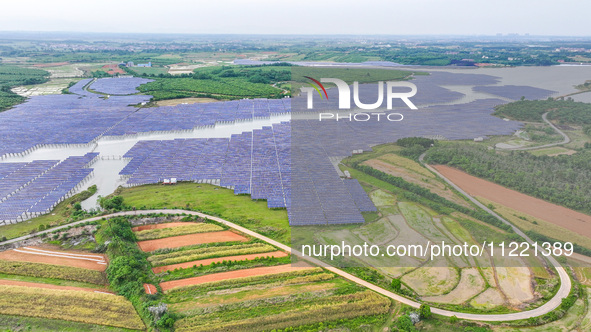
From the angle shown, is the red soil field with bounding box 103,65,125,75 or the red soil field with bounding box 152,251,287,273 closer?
the red soil field with bounding box 152,251,287,273

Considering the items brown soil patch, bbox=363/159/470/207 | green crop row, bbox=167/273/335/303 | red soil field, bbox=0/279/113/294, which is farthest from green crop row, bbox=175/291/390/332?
brown soil patch, bbox=363/159/470/207

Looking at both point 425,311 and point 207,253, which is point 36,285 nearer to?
point 207,253

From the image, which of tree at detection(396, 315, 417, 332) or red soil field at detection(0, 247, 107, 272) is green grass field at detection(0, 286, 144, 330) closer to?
red soil field at detection(0, 247, 107, 272)

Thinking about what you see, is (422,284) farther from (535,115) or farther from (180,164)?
(535,115)

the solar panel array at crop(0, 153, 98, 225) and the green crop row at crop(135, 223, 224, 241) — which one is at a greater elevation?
the solar panel array at crop(0, 153, 98, 225)

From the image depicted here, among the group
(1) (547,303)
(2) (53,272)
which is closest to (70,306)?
(2) (53,272)

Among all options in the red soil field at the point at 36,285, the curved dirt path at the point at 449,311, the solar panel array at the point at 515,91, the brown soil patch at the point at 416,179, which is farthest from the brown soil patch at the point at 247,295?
the solar panel array at the point at 515,91
